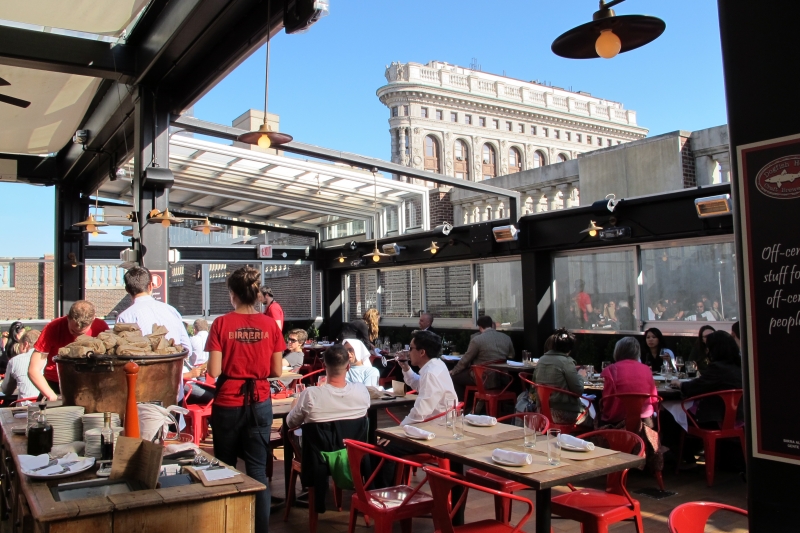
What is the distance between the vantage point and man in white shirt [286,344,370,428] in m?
4.05

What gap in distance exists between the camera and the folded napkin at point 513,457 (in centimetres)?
306

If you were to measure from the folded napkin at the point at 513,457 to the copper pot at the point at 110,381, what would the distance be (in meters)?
1.52

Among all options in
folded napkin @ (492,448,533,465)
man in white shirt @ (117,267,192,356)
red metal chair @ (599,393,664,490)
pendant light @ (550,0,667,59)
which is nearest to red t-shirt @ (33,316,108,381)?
man in white shirt @ (117,267,192,356)

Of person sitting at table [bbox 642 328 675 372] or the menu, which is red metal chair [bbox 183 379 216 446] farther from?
the menu

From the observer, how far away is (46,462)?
8.26 ft

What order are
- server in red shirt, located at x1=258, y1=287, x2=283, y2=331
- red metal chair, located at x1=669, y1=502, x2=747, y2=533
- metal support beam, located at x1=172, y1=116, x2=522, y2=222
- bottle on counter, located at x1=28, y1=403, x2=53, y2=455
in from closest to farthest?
red metal chair, located at x1=669, y1=502, x2=747, y2=533 → bottle on counter, located at x1=28, y1=403, x2=53, y2=455 → server in red shirt, located at x1=258, y1=287, x2=283, y2=331 → metal support beam, located at x1=172, y1=116, x2=522, y2=222

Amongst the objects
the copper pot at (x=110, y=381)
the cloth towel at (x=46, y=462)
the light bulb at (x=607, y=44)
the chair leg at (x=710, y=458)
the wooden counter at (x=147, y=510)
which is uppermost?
the light bulb at (x=607, y=44)

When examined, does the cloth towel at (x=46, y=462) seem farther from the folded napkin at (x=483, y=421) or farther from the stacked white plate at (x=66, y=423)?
the folded napkin at (x=483, y=421)

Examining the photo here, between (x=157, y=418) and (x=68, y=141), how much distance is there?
29.5 feet

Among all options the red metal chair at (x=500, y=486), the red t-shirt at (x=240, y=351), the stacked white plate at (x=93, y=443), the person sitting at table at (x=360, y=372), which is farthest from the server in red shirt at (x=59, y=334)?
the red metal chair at (x=500, y=486)

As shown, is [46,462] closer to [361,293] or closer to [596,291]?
[596,291]

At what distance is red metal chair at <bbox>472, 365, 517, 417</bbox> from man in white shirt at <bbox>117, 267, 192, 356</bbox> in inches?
175

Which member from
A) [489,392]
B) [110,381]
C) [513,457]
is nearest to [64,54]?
[110,381]

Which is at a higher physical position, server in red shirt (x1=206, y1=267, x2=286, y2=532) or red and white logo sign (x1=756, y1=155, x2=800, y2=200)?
red and white logo sign (x1=756, y1=155, x2=800, y2=200)
